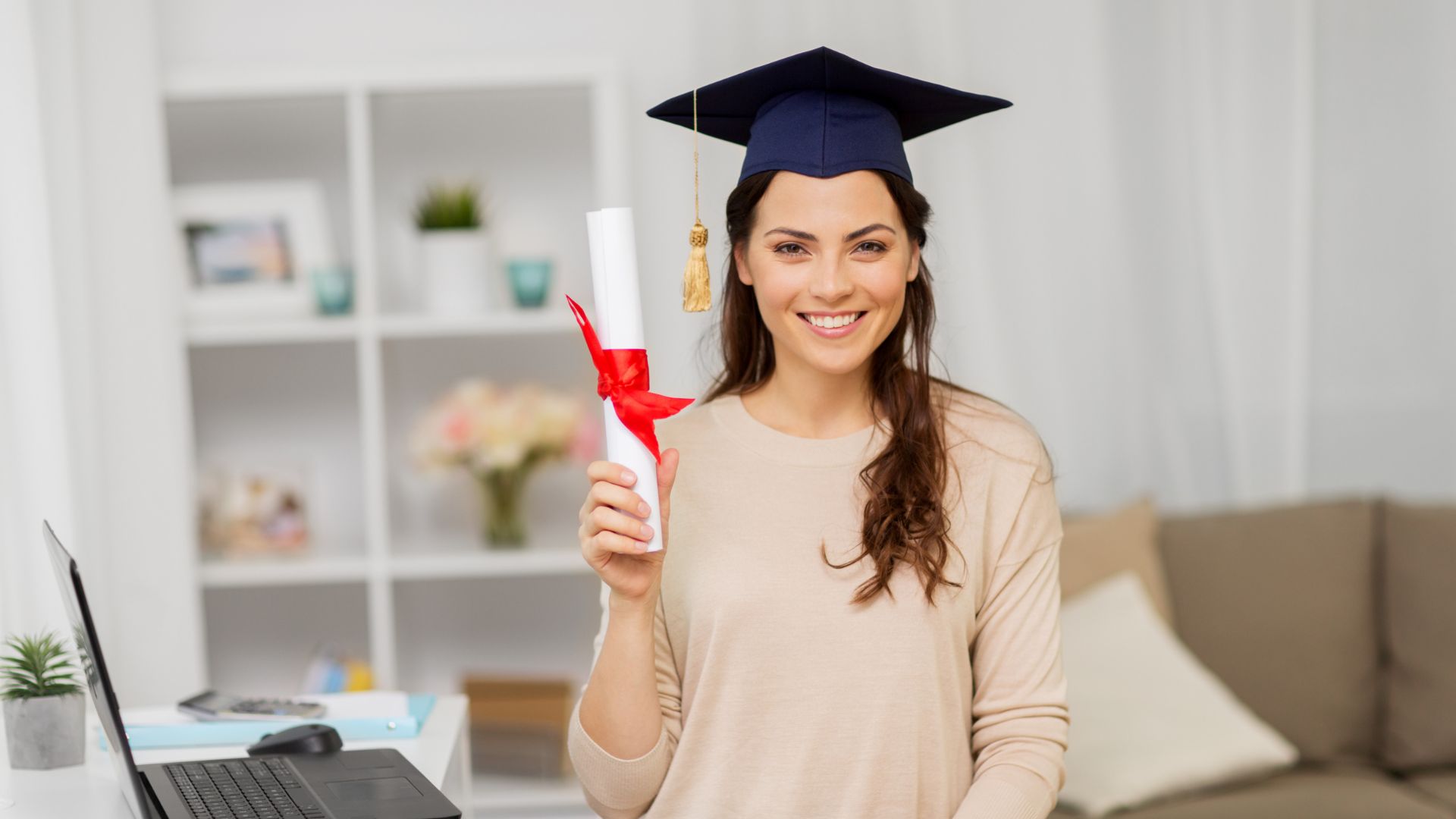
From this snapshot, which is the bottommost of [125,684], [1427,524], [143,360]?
Answer: [125,684]

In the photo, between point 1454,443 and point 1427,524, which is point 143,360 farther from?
point 1454,443

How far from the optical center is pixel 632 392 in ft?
4.22

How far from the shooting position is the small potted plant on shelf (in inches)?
114

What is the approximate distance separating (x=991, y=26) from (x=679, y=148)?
2.48 feet

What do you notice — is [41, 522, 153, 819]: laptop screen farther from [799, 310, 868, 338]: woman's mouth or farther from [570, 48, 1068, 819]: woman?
[799, 310, 868, 338]: woman's mouth

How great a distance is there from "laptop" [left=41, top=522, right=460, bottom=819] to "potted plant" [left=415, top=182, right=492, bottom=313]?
1.47 meters

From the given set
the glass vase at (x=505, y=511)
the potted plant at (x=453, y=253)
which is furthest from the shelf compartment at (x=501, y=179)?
the glass vase at (x=505, y=511)

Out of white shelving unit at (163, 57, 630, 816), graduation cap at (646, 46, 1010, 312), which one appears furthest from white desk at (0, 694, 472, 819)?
white shelving unit at (163, 57, 630, 816)

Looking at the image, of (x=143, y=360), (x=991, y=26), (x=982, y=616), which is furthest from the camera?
(x=991, y=26)

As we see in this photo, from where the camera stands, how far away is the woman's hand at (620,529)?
1.31 meters

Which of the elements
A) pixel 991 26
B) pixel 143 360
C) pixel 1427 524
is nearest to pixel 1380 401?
pixel 1427 524

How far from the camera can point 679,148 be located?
3141 mm

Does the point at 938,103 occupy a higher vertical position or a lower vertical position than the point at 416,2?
lower

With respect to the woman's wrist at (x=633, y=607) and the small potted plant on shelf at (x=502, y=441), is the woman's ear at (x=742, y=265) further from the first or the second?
the small potted plant on shelf at (x=502, y=441)
